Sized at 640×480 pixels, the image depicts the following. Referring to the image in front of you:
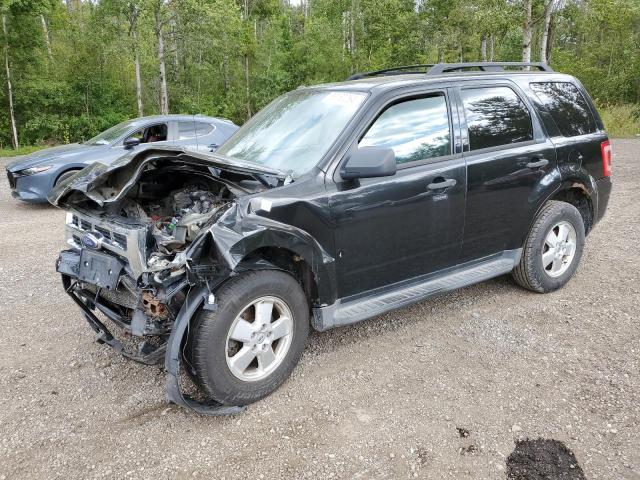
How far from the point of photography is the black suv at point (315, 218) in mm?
2961

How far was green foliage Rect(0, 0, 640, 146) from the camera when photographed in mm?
20969

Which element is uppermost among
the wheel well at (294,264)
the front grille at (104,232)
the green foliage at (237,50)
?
the green foliage at (237,50)

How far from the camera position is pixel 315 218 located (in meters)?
3.24

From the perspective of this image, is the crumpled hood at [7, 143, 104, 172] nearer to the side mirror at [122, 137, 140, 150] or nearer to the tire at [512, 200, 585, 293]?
the side mirror at [122, 137, 140, 150]

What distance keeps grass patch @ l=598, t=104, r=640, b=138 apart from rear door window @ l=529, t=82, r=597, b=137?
16.1 metres

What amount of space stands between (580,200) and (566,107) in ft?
3.00

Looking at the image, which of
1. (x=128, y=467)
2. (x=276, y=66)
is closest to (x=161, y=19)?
(x=276, y=66)

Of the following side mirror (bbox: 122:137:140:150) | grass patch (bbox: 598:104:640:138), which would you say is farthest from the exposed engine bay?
grass patch (bbox: 598:104:640:138)

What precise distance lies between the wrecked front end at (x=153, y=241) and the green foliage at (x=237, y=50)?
17.6m

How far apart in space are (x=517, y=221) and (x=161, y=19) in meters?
20.9

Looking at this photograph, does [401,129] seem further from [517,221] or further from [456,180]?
[517,221]

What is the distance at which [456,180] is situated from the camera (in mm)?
3840

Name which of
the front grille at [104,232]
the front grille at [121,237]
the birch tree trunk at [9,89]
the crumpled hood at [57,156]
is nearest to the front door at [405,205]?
the front grille at [121,237]

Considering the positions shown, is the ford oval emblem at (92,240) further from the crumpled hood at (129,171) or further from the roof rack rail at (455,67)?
the roof rack rail at (455,67)
